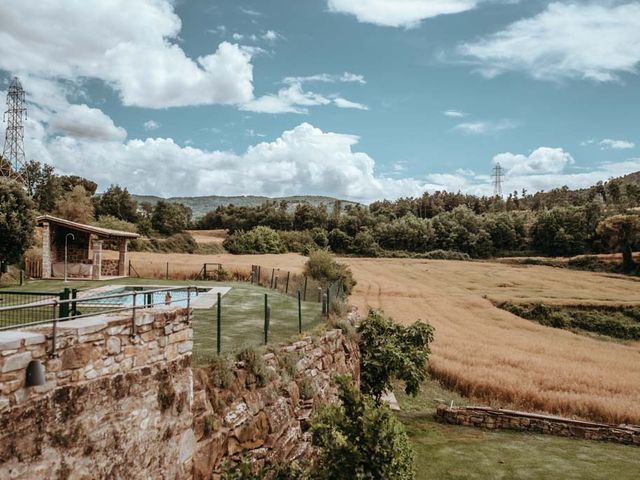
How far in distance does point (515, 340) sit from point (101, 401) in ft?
98.6

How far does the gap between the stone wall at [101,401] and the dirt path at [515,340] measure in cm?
1603

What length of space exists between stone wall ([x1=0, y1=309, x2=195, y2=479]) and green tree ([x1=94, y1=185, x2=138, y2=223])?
7740 centimetres

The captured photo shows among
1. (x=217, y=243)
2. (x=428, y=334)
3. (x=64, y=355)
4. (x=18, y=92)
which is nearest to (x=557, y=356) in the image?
(x=428, y=334)

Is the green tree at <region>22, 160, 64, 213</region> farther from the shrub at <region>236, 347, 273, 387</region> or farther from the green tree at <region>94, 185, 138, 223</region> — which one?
the shrub at <region>236, 347, 273, 387</region>

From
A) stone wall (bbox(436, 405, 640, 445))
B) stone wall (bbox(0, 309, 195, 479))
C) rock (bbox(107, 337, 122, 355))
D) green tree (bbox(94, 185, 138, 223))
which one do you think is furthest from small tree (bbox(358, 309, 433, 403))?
green tree (bbox(94, 185, 138, 223))

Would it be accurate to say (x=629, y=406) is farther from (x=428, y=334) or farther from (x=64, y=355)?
(x=64, y=355)

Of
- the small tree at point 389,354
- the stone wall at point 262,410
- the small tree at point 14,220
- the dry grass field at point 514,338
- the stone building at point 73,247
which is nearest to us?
the stone wall at point 262,410

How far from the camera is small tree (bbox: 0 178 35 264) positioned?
72.6 feet

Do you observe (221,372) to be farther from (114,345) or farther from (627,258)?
(627,258)

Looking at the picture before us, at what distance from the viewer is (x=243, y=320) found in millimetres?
15672

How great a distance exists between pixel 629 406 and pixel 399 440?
14012 mm

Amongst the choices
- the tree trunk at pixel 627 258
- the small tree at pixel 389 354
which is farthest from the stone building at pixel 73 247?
the tree trunk at pixel 627 258

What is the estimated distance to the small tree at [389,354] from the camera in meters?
17.4

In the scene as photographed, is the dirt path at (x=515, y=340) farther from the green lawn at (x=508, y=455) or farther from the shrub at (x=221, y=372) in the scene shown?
the shrub at (x=221, y=372)
